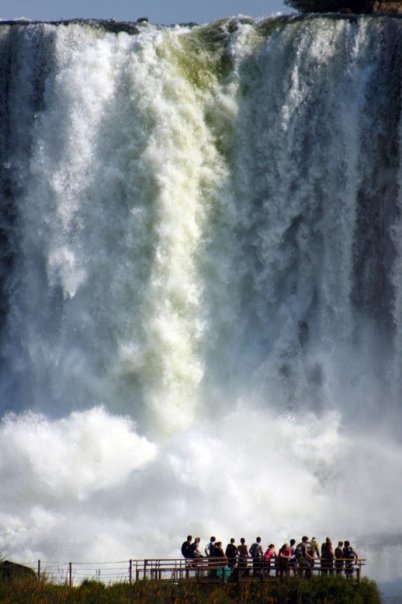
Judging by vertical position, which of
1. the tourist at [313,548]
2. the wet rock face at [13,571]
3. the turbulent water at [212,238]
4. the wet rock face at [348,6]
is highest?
the wet rock face at [348,6]

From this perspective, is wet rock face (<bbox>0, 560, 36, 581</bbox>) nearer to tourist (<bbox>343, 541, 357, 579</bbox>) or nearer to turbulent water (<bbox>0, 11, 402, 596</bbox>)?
tourist (<bbox>343, 541, 357, 579</bbox>)

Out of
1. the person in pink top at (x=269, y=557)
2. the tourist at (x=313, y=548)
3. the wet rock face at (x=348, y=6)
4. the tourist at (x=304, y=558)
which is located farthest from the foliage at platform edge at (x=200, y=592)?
the wet rock face at (x=348, y=6)

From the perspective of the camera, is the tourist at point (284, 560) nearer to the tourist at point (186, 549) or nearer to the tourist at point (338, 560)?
the tourist at point (338, 560)

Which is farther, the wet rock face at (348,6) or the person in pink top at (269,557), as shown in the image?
the wet rock face at (348,6)

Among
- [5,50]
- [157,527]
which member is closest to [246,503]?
[157,527]

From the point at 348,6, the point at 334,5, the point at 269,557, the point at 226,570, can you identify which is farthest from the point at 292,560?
the point at 334,5

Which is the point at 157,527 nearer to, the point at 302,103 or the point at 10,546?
the point at 10,546

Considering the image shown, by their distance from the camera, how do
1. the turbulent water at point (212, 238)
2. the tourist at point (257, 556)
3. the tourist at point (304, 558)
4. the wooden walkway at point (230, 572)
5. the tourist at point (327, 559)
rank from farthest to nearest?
the turbulent water at point (212, 238) → the tourist at point (327, 559) → the tourist at point (304, 558) → the tourist at point (257, 556) → the wooden walkway at point (230, 572)

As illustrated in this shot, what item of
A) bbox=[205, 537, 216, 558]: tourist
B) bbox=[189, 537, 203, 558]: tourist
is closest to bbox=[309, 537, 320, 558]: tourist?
bbox=[205, 537, 216, 558]: tourist
